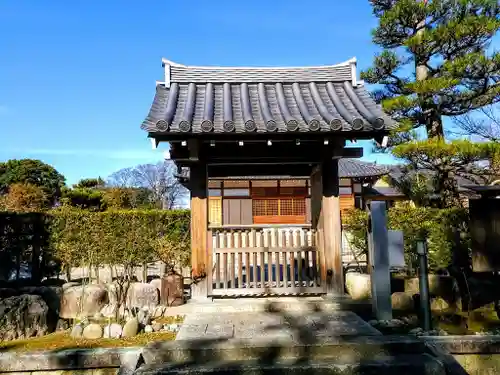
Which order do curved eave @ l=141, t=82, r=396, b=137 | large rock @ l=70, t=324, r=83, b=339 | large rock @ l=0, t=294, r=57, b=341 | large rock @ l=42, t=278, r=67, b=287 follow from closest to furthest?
large rock @ l=70, t=324, r=83, b=339 < large rock @ l=0, t=294, r=57, b=341 < curved eave @ l=141, t=82, r=396, b=137 < large rock @ l=42, t=278, r=67, b=287

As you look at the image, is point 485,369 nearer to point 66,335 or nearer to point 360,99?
point 360,99

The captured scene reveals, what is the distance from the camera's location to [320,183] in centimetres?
652

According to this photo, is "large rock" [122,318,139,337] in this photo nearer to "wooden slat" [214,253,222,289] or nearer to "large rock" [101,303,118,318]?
"large rock" [101,303,118,318]

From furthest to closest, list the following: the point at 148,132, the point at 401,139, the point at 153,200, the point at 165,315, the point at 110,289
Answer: the point at 153,200
the point at 401,139
the point at 110,289
the point at 165,315
the point at 148,132

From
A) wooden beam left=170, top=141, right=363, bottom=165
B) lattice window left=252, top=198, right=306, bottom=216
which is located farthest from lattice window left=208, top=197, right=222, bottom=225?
wooden beam left=170, top=141, right=363, bottom=165

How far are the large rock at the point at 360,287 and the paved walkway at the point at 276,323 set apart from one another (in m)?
1.71

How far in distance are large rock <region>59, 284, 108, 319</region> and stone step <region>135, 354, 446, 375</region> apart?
3.52 m

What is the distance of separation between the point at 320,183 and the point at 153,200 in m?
30.0

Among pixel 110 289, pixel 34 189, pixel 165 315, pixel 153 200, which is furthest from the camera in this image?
pixel 153 200

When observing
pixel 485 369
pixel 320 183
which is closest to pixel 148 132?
pixel 320 183

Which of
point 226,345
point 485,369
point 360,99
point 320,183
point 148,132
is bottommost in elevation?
point 485,369

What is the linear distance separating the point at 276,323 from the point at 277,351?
3.64 feet

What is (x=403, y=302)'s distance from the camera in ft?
22.2

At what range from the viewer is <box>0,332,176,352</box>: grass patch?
5.01 meters
